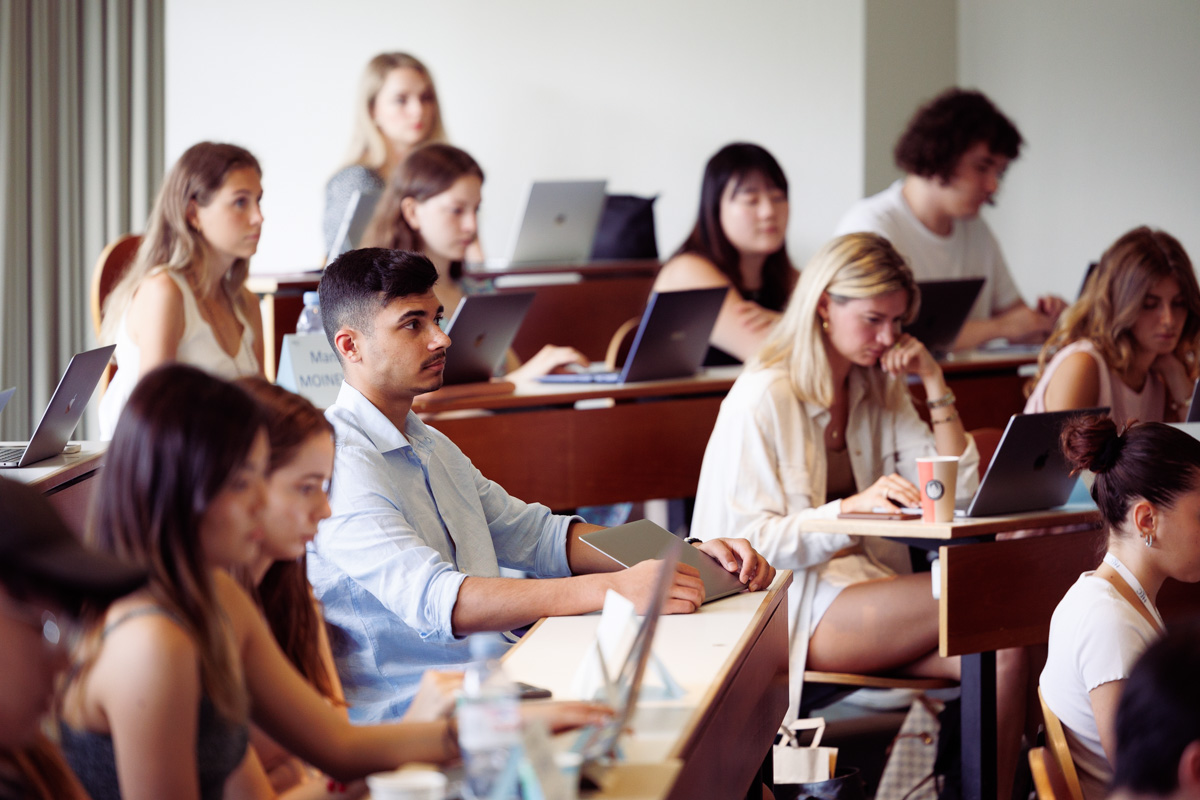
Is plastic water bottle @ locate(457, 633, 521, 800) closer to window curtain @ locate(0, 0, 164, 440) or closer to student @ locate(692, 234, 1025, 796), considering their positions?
student @ locate(692, 234, 1025, 796)

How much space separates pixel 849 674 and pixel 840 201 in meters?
3.41

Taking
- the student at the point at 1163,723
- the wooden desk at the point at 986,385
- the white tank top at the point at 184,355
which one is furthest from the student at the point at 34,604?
the wooden desk at the point at 986,385

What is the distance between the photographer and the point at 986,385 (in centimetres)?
390

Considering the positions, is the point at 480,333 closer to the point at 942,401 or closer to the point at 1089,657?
the point at 942,401

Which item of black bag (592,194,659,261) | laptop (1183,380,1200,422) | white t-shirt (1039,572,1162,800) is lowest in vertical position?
white t-shirt (1039,572,1162,800)

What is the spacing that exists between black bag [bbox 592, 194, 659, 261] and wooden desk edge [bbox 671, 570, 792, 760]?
3010 mm

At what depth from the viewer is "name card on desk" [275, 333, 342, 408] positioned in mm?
2848

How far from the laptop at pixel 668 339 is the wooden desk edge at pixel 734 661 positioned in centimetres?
135

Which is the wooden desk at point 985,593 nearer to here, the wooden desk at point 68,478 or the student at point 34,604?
the wooden desk at point 68,478

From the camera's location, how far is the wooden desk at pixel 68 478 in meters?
2.34

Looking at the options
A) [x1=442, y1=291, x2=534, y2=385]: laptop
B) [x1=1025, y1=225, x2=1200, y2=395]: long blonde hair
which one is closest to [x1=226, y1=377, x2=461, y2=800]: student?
[x1=442, y1=291, x2=534, y2=385]: laptop

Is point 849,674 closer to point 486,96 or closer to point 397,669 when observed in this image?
point 397,669

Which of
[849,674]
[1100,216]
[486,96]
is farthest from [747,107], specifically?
[849,674]

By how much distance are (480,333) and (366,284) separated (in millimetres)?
1225
